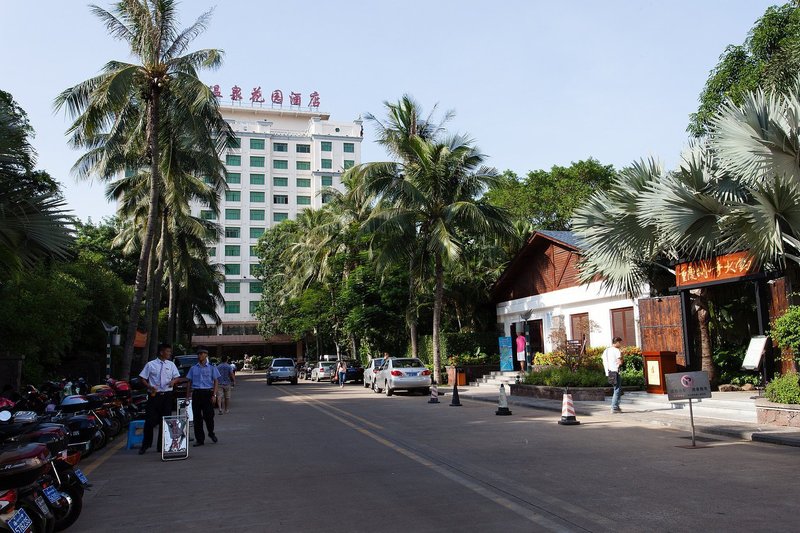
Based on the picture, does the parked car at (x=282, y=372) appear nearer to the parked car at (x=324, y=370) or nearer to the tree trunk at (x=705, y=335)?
the parked car at (x=324, y=370)

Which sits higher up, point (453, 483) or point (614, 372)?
point (614, 372)

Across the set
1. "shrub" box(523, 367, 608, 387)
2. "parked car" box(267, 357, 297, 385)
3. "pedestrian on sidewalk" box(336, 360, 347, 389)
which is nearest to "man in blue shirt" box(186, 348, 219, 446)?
"shrub" box(523, 367, 608, 387)

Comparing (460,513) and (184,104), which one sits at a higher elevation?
(184,104)

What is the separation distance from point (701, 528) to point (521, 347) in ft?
75.9

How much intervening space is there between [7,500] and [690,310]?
61.2 ft

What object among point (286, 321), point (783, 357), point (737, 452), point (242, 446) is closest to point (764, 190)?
point (783, 357)

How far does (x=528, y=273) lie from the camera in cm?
3294

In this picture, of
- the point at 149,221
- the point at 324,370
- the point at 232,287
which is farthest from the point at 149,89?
the point at 232,287

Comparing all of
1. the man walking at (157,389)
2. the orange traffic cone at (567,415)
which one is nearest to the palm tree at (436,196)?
the orange traffic cone at (567,415)

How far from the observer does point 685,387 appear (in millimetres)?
11523

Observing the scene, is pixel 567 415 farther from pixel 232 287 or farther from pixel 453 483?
pixel 232 287

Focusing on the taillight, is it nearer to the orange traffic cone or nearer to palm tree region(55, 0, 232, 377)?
the orange traffic cone

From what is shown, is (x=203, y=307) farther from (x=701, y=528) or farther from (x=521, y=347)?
(x=701, y=528)

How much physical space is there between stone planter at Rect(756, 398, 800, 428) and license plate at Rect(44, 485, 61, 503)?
11917 mm
